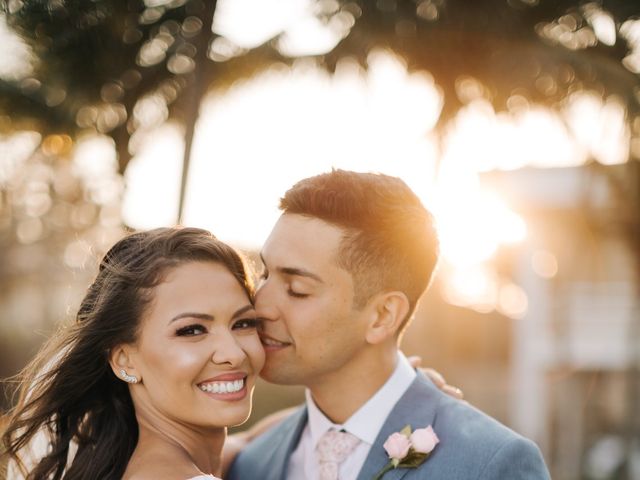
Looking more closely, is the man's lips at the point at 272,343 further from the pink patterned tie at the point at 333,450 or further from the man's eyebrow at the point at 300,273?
the pink patterned tie at the point at 333,450

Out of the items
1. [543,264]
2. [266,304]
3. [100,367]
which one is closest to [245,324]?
[266,304]

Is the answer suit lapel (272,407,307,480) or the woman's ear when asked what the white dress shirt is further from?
the woman's ear

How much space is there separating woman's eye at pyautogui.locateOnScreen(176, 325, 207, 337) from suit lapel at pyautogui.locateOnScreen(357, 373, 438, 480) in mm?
897

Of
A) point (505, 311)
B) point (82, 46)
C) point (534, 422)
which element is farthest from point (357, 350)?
point (505, 311)

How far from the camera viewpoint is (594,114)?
7.85 m

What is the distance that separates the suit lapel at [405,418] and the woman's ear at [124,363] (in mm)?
998

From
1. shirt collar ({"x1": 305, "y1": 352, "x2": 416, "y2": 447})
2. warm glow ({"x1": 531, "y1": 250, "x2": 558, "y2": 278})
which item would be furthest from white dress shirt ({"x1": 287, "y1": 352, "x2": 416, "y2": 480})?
warm glow ({"x1": 531, "y1": 250, "x2": 558, "y2": 278})

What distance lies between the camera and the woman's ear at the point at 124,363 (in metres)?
3.18

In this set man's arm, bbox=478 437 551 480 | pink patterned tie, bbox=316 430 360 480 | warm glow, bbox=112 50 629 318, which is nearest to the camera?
man's arm, bbox=478 437 551 480

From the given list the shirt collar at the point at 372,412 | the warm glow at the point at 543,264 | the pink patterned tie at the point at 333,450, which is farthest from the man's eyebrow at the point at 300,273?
the warm glow at the point at 543,264

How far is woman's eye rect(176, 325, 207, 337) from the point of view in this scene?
3.06 meters

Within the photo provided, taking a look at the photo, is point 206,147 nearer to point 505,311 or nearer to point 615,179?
point 615,179

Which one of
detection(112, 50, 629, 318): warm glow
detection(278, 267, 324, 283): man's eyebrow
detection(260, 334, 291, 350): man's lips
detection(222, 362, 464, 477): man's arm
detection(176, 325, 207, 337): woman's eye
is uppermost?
detection(112, 50, 629, 318): warm glow

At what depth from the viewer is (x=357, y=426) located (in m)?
3.61
